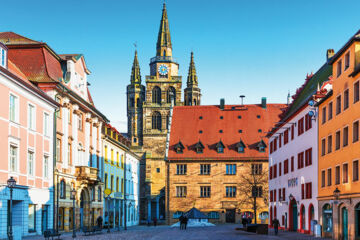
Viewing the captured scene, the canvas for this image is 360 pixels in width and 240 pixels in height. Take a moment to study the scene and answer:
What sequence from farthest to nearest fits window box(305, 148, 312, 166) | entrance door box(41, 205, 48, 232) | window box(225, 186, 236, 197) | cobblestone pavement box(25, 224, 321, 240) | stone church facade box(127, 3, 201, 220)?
stone church facade box(127, 3, 201, 220), window box(225, 186, 236, 197), window box(305, 148, 312, 166), entrance door box(41, 205, 48, 232), cobblestone pavement box(25, 224, 321, 240)

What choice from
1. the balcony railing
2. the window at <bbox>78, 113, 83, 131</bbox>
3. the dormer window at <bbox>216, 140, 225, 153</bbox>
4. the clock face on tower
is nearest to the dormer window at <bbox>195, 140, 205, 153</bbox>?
the dormer window at <bbox>216, 140, 225, 153</bbox>

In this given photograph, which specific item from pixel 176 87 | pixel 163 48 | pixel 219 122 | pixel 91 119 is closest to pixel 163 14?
pixel 163 48

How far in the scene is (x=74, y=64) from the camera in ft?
166

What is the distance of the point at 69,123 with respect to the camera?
4784 centimetres

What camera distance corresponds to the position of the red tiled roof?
85.2 metres

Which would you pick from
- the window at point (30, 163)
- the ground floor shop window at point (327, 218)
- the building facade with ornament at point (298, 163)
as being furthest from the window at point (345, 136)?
the window at point (30, 163)

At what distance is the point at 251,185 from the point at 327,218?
4113cm

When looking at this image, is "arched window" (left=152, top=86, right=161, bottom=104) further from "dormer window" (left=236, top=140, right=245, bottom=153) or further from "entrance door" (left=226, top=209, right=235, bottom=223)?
"entrance door" (left=226, top=209, right=235, bottom=223)

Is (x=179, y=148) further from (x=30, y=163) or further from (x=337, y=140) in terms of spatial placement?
(x=337, y=140)

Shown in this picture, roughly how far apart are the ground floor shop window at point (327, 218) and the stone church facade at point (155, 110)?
75356mm

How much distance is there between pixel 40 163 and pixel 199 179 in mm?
45299

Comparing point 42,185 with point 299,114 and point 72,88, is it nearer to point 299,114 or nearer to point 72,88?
point 72,88

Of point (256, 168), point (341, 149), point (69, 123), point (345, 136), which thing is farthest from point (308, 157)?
point (256, 168)

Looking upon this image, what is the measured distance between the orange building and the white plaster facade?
A: 1.90 m
